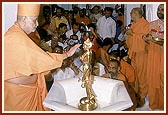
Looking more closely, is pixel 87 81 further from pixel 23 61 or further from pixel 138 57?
pixel 138 57

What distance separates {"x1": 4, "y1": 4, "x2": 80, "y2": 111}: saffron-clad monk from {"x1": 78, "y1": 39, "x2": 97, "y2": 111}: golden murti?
0.21m

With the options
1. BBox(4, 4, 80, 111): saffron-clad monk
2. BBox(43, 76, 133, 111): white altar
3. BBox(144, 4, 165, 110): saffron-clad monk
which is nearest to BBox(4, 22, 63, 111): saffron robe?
BBox(4, 4, 80, 111): saffron-clad monk

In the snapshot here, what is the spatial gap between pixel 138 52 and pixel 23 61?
929 mm

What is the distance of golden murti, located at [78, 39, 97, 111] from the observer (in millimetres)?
1476

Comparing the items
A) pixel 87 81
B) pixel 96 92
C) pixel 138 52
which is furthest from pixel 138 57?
pixel 87 81

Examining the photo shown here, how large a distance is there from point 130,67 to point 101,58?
0.68 ft

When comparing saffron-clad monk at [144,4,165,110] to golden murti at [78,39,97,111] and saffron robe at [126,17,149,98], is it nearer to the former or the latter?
saffron robe at [126,17,149,98]

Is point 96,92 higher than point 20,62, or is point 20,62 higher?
point 20,62

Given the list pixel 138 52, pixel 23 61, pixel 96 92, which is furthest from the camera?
pixel 138 52

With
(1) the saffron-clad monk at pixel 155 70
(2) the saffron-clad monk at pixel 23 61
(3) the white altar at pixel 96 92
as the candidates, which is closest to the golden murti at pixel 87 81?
(3) the white altar at pixel 96 92

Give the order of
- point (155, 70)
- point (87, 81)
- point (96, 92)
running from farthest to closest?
point (155, 70) < point (96, 92) < point (87, 81)

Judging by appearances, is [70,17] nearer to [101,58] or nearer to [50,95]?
[101,58]

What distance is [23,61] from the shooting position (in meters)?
1.74

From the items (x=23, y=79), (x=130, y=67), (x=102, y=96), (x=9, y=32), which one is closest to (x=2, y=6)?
(x=9, y=32)
